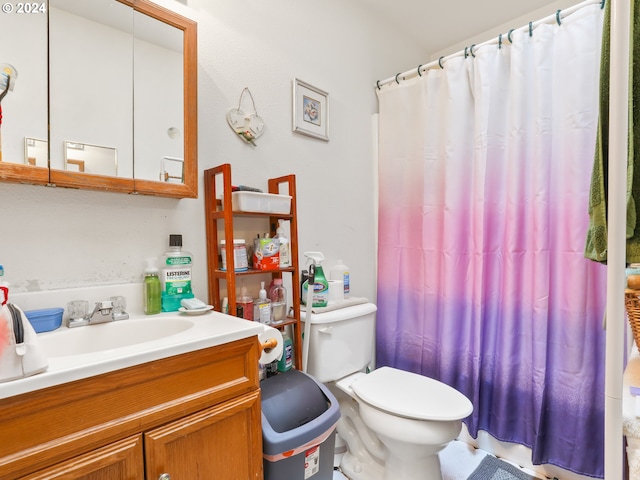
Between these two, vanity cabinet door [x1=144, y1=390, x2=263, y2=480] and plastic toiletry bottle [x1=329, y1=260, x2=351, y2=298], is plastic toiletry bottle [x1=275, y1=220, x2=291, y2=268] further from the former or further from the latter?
vanity cabinet door [x1=144, y1=390, x2=263, y2=480]

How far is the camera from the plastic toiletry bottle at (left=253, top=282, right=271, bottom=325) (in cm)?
127

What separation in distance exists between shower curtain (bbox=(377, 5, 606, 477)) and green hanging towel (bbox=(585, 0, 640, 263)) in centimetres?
73

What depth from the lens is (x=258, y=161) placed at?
1411 millimetres

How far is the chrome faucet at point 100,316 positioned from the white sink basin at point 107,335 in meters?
0.01

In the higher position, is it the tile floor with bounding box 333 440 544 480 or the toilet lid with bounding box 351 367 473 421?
the toilet lid with bounding box 351 367 473 421

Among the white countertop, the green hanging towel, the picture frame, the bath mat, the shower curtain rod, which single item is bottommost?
the bath mat

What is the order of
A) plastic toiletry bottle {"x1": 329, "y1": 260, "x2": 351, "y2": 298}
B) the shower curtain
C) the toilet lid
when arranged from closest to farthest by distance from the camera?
the toilet lid < the shower curtain < plastic toiletry bottle {"x1": 329, "y1": 260, "x2": 351, "y2": 298}

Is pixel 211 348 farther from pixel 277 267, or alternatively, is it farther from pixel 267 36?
pixel 267 36

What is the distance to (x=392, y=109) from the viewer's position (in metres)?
1.89

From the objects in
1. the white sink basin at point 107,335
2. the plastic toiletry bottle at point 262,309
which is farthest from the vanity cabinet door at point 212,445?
the plastic toiletry bottle at point 262,309

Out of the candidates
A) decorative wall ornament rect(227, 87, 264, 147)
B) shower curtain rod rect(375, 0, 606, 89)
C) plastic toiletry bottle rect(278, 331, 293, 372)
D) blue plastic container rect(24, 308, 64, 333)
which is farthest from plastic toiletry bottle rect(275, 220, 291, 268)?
shower curtain rod rect(375, 0, 606, 89)

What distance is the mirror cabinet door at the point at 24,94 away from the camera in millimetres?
849

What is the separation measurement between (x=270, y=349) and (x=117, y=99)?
3.05ft

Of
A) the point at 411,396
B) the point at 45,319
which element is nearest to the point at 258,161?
the point at 45,319
